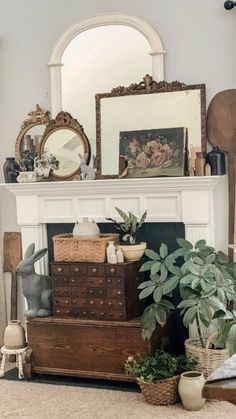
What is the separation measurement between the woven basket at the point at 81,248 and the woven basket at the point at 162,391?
89 centimetres

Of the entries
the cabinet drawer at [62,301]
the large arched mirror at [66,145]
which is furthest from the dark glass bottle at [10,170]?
the cabinet drawer at [62,301]

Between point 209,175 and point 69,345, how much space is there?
4.71ft

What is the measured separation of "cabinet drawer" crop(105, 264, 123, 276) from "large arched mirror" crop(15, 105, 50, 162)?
1183 mm

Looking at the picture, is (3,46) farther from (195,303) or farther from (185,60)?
(195,303)

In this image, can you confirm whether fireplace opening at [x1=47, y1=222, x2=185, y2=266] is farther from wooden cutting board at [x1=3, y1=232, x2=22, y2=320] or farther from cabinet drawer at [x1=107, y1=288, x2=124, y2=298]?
wooden cutting board at [x1=3, y1=232, x2=22, y2=320]

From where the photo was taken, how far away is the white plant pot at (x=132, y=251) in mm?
4316

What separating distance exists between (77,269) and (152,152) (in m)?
0.94

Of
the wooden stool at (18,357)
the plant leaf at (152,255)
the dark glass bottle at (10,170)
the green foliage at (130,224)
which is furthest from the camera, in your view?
the dark glass bottle at (10,170)

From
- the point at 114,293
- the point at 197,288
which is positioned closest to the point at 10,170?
the point at 114,293

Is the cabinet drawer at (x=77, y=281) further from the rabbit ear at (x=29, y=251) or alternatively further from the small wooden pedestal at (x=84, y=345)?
the rabbit ear at (x=29, y=251)

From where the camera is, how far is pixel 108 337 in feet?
13.7

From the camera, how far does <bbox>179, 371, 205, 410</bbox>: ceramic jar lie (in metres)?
3.73

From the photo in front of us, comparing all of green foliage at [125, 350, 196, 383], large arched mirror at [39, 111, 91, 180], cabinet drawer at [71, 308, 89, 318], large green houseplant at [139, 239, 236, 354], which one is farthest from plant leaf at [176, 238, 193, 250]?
large arched mirror at [39, 111, 91, 180]

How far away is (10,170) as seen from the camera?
192 inches
